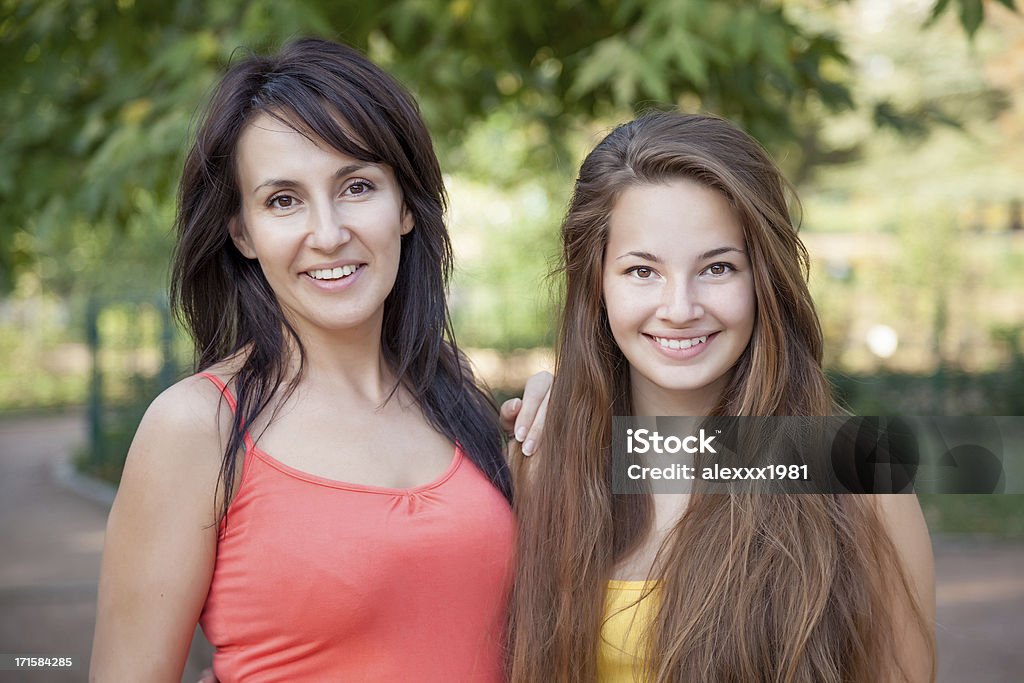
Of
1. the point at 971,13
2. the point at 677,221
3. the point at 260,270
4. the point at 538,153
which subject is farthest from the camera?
the point at 538,153

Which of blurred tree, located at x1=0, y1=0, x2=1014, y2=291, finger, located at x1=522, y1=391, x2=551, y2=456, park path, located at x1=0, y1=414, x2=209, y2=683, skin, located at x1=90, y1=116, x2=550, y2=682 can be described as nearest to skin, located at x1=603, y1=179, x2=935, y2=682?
finger, located at x1=522, y1=391, x2=551, y2=456

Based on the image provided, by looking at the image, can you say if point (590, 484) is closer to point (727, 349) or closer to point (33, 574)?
point (727, 349)

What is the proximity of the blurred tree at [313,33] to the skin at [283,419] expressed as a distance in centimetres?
111

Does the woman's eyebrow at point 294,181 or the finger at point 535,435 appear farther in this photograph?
the finger at point 535,435

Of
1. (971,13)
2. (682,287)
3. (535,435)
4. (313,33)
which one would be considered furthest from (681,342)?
(313,33)

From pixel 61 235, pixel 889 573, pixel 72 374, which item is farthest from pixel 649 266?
pixel 72 374

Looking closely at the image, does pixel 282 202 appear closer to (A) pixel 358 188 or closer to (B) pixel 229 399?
(A) pixel 358 188

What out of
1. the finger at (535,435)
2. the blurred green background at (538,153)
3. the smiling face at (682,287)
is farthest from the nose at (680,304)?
the blurred green background at (538,153)

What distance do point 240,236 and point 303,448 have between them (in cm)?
48

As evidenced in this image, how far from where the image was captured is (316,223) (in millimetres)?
2172

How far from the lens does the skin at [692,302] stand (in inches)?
79.0

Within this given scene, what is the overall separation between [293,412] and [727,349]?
34.9 inches

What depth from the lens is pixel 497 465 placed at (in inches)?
97.0

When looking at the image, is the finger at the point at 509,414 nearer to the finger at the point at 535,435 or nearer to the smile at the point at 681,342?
the finger at the point at 535,435
